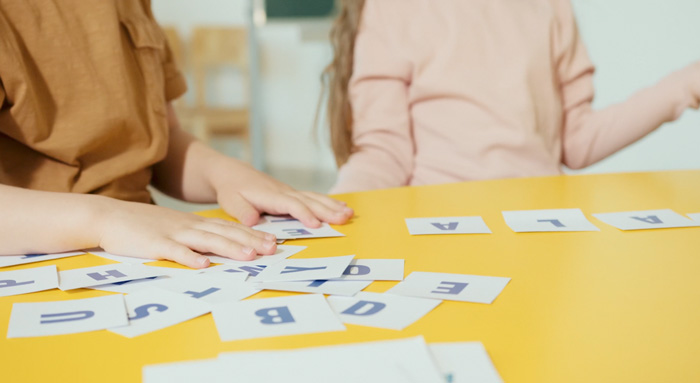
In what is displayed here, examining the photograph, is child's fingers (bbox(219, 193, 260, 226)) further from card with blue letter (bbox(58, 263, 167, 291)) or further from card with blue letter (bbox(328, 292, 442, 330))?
card with blue letter (bbox(328, 292, 442, 330))

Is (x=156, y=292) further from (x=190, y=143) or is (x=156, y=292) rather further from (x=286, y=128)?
(x=286, y=128)

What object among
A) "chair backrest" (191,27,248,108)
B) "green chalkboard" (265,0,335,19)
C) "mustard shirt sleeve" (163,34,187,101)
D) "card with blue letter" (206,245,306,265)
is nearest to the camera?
"card with blue letter" (206,245,306,265)

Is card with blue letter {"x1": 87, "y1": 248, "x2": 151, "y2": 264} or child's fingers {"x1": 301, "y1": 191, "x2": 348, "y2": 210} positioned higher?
card with blue letter {"x1": 87, "y1": 248, "x2": 151, "y2": 264}

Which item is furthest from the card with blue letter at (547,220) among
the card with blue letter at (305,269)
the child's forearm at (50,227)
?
the child's forearm at (50,227)

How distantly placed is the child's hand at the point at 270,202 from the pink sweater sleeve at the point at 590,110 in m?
0.79

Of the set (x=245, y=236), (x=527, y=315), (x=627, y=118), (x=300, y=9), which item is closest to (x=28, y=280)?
(x=245, y=236)

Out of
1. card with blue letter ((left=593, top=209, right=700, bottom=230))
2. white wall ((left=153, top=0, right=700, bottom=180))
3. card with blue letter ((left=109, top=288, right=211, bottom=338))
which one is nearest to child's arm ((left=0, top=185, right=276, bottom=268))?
card with blue letter ((left=109, top=288, right=211, bottom=338))

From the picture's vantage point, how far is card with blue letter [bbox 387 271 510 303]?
0.51 m

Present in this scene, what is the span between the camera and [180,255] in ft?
2.01

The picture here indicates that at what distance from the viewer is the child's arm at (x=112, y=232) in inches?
24.7

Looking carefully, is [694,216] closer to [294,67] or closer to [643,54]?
[643,54]

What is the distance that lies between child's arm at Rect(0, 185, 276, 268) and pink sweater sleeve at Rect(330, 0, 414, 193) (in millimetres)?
664

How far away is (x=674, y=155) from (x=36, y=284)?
9.73 ft

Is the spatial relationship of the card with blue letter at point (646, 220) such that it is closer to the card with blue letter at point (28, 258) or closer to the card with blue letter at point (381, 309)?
the card with blue letter at point (381, 309)
